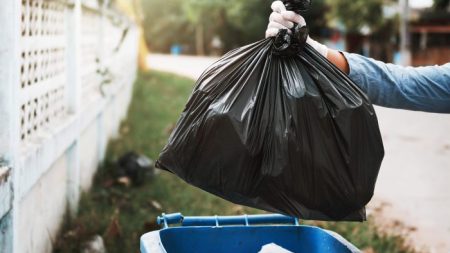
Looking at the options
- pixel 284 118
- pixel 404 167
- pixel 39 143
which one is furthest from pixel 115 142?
pixel 284 118

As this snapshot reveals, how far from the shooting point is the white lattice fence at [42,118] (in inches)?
92.0

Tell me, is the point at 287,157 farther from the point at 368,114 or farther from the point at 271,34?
the point at 271,34

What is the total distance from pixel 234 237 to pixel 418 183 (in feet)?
→ 13.2

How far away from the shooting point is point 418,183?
230 inches

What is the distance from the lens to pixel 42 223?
10.2 ft

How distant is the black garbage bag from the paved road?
233cm

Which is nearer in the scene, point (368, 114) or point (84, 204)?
point (368, 114)

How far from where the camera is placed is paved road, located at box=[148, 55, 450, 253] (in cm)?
446

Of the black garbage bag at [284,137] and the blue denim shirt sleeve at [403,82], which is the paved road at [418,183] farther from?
the black garbage bag at [284,137]

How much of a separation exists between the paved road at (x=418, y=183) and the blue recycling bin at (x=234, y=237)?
1973mm

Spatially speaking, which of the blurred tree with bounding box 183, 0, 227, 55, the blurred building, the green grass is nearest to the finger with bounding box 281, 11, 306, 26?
the green grass

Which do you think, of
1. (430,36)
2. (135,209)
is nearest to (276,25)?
(135,209)

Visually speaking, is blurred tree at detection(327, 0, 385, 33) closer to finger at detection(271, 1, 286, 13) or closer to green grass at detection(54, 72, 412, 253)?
green grass at detection(54, 72, 412, 253)

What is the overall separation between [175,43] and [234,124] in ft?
141
